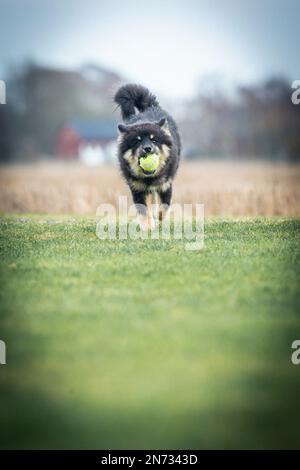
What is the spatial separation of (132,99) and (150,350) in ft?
18.5

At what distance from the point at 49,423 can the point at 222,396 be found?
0.89m

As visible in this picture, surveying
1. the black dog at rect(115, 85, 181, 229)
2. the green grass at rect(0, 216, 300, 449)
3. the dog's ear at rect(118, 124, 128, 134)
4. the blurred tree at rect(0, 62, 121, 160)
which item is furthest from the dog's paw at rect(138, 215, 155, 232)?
the blurred tree at rect(0, 62, 121, 160)

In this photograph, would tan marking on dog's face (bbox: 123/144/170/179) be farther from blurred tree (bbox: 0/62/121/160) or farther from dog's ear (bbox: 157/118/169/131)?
blurred tree (bbox: 0/62/121/160)

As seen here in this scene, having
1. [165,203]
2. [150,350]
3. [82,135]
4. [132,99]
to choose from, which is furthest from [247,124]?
[150,350]

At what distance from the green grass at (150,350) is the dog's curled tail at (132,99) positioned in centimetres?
354

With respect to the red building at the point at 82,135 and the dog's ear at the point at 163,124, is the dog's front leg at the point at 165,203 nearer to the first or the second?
the dog's ear at the point at 163,124

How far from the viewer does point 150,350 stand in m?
3.54

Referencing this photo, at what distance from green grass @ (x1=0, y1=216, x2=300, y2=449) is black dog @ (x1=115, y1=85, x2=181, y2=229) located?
2210mm

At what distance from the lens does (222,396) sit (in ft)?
10.4

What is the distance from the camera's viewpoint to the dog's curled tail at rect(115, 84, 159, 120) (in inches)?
332

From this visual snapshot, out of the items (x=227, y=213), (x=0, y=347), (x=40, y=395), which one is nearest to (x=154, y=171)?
(x=227, y=213)

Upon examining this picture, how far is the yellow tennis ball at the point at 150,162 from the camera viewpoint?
7.36 meters
